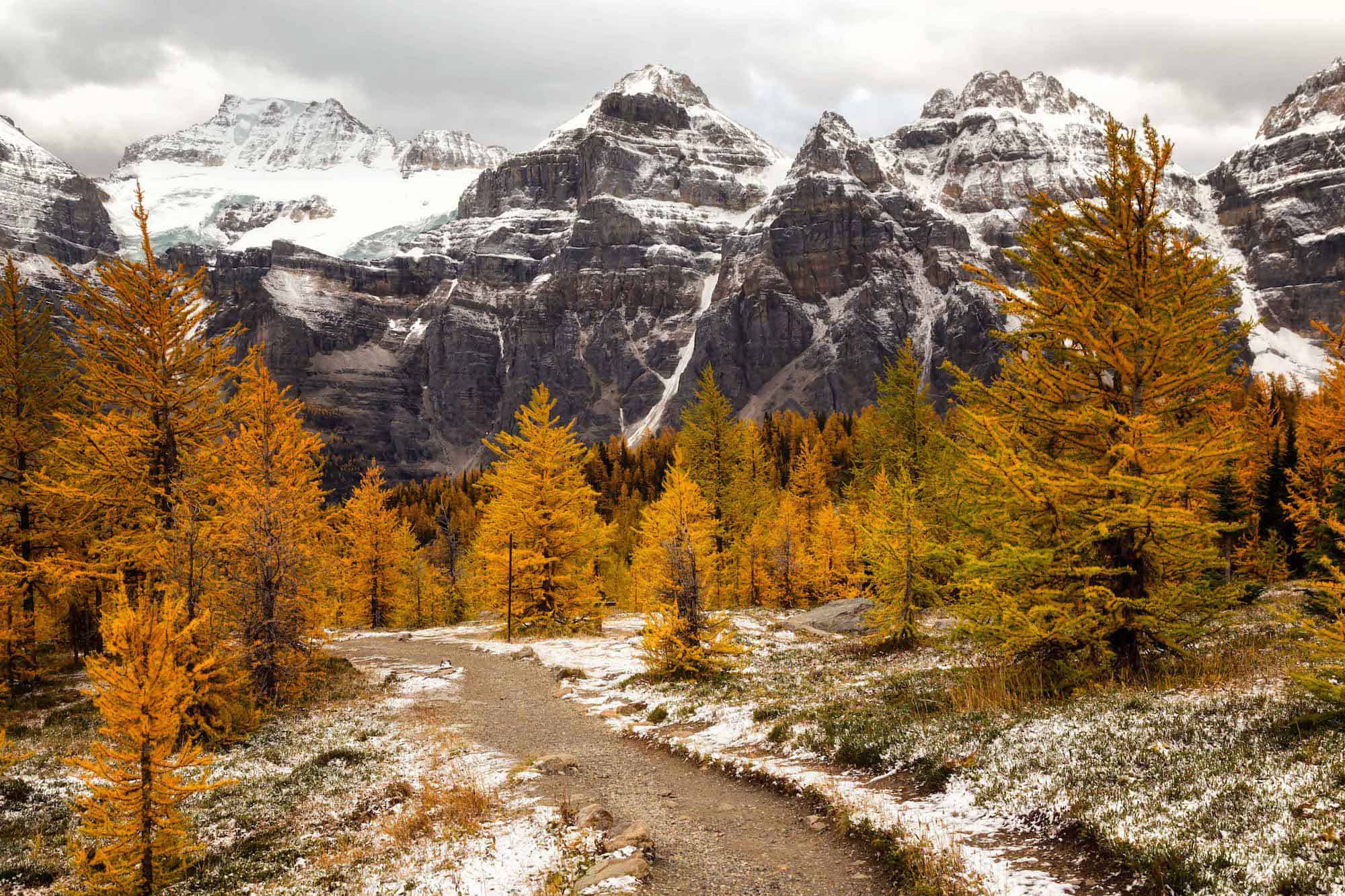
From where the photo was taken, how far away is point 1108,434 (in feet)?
43.3

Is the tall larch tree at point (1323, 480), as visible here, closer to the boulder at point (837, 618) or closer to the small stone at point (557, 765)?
the small stone at point (557, 765)

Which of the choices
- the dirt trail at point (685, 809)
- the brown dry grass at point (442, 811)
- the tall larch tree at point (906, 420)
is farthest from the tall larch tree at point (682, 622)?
→ the tall larch tree at point (906, 420)

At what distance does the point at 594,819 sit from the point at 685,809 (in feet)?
5.13

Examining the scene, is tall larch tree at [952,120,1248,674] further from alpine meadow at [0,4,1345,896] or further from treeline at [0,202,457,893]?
treeline at [0,202,457,893]

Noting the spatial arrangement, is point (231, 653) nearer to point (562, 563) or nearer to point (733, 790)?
point (733, 790)

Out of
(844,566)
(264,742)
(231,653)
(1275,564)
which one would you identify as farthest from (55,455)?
(1275,564)

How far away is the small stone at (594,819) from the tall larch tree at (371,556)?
37509 mm

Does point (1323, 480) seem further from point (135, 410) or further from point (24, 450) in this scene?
point (24, 450)

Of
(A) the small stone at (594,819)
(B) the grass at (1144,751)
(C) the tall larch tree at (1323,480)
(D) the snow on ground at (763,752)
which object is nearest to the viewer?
(B) the grass at (1144,751)

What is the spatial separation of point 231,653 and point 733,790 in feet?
45.6

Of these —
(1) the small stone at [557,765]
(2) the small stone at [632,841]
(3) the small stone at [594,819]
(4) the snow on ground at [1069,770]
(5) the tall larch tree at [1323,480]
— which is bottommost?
(1) the small stone at [557,765]

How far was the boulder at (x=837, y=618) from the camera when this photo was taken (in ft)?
99.2

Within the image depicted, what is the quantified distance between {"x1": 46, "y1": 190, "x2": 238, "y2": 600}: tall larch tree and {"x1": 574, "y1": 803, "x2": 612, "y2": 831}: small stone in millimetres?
16397

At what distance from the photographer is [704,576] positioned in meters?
21.0
